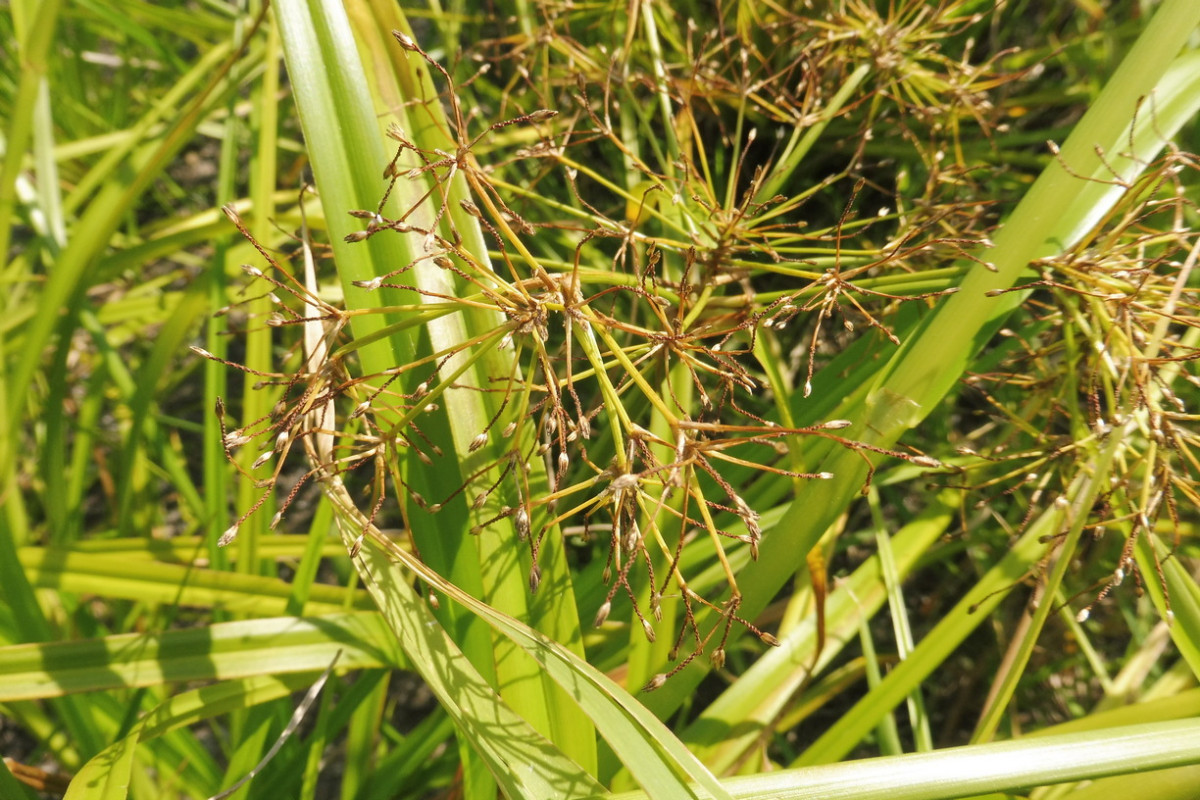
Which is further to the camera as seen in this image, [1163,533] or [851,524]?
[851,524]

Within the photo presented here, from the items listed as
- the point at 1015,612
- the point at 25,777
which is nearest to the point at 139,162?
the point at 25,777

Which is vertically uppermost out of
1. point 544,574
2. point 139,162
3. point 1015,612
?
point 139,162

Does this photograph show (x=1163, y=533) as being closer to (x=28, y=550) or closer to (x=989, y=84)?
(x=989, y=84)

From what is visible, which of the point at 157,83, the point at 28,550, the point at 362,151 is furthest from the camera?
the point at 157,83

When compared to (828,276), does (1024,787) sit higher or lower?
lower

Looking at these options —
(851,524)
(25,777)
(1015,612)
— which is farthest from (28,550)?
(1015,612)

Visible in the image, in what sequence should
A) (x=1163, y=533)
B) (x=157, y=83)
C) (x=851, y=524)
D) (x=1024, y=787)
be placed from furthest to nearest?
(x=157, y=83) < (x=851, y=524) < (x=1163, y=533) < (x=1024, y=787)
